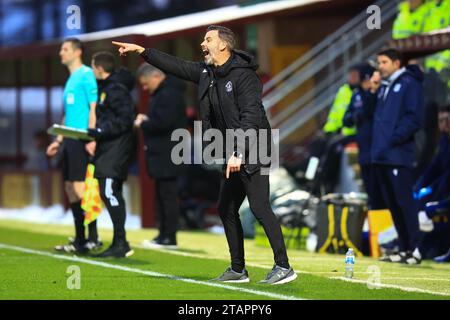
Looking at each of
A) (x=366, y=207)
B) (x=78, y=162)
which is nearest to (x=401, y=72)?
(x=366, y=207)

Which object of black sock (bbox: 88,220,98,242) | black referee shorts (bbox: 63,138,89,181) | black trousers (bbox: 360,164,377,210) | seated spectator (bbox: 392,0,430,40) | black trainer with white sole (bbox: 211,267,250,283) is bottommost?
black trainer with white sole (bbox: 211,267,250,283)

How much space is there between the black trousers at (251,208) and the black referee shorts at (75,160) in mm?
3377

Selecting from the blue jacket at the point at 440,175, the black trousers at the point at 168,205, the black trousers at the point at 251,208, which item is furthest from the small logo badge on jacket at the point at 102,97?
the blue jacket at the point at 440,175

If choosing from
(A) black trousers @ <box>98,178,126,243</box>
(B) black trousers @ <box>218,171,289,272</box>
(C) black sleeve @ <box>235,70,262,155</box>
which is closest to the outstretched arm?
(C) black sleeve @ <box>235,70,262,155</box>

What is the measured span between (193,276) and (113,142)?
249 cm

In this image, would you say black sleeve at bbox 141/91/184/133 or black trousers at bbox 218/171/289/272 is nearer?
black trousers at bbox 218/171/289/272

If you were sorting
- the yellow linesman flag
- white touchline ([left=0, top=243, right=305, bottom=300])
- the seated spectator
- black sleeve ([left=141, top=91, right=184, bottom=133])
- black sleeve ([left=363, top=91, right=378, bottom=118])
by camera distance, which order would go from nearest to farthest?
white touchline ([left=0, top=243, right=305, bottom=300]) → the yellow linesman flag → black sleeve ([left=363, top=91, right=378, bottom=118]) → black sleeve ([left=141, top=91, right=184, bottom=133]) → the seated spectator

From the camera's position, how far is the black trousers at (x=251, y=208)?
10444mm

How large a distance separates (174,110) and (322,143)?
11.5 feet

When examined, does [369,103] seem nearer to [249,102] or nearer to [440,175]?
[440,175]

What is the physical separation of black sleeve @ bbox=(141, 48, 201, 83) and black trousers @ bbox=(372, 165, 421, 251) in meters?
3.30

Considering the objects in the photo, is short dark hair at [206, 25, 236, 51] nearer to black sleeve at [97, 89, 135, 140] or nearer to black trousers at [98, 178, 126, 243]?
black sleeve at [97, 89, 135, 140]

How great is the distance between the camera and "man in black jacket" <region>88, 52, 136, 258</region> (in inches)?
522

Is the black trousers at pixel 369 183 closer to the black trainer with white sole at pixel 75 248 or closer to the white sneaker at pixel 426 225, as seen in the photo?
the white sneaker at pixel 426 225
